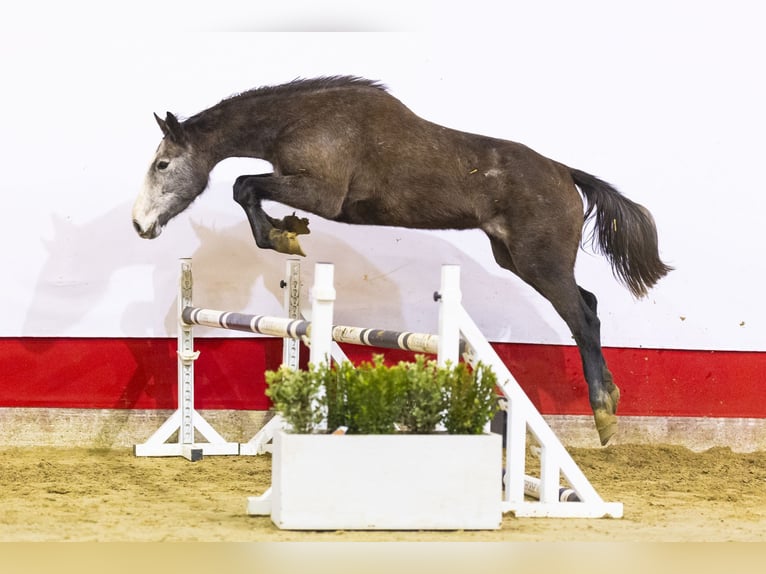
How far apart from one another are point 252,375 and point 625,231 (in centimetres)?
199

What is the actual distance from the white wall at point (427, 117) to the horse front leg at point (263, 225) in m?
0.97

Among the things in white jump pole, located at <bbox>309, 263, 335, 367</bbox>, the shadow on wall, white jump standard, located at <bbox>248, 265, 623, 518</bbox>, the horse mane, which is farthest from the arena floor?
the horse mane

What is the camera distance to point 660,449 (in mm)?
5211

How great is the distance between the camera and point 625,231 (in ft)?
15.4

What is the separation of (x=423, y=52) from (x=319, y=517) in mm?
2823

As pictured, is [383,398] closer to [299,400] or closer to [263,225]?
[299,400]

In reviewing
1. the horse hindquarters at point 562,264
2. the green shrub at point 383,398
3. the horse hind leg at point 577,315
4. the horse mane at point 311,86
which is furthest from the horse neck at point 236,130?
the green shrub at point 383,398

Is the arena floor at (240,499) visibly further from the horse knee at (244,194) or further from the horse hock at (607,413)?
the horse knee at (244,194)

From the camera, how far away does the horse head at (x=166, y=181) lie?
445cm

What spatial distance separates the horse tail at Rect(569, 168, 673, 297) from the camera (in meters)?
4.69

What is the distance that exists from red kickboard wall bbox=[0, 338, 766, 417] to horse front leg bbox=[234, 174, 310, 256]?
3.86 feet

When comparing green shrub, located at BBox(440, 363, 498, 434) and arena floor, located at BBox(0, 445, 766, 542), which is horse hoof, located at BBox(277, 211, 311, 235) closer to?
arena floor, located at BBox(0, 445, 766, 542)

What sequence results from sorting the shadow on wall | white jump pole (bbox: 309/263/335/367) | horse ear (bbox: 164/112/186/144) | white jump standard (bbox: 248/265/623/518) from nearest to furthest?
1. white jump pole (bbox: 309/263/335/367)
2. white jump standard (bbox: 248/265/623/518)
3. horse ear (bbox: 164/112/186/144)
4. the shadow on wall

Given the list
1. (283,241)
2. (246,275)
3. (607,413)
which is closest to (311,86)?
(283,241)
